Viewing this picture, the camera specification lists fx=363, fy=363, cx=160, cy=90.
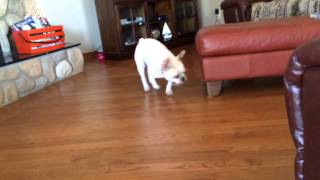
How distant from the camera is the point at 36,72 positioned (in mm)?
3145

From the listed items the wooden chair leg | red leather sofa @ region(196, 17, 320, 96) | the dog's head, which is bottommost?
the wooden chair leg

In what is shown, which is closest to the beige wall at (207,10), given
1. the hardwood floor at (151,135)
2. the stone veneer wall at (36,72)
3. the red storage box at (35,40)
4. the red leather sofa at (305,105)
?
the stone veneer wall at (36,72)

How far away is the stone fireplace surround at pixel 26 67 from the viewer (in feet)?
9.25

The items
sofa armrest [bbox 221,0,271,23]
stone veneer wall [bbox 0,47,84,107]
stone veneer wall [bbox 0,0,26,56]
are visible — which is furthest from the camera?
sofa armrest [bbox 221,0,271,23]

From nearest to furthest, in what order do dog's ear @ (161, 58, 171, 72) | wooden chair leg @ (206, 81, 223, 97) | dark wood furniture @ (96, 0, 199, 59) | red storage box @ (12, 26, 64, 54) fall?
wooden chair leg @ (206, 81, 223, 97) < dog's ear @ (161, 58, 171, 72) < red storage box @ (12, 26, 64, 54) < dark wood furniture @ (96, 0, 199, 59)

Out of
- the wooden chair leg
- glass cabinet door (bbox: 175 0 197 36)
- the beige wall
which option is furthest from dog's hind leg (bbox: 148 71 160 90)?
the beige wall

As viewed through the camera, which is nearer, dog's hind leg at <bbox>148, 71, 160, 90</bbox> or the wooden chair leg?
the wooden chair leg

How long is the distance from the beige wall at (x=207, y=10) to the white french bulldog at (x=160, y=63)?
3.15 metres

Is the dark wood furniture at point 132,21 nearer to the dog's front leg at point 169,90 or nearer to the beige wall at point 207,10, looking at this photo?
the beige wall at point 207,10

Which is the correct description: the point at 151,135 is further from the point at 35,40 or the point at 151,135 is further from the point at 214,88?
the point at 35,40

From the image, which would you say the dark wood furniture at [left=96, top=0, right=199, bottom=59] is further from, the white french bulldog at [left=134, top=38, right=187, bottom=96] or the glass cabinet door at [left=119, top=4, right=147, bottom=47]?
the white french bulldog at [left=134, top=38, right=187, bottom=96]

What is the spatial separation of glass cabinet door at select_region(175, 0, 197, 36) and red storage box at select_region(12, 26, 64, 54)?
6.91 feet

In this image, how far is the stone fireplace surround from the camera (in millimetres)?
2818

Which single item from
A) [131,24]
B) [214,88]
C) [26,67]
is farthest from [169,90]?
[131,24]
